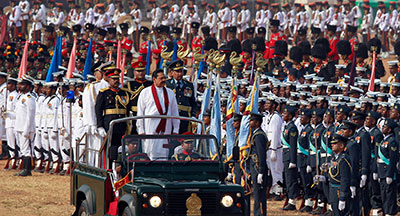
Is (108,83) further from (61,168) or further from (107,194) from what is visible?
(61,168)

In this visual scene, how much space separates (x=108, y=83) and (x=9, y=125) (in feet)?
28.0

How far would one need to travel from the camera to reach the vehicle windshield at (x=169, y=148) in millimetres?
13508

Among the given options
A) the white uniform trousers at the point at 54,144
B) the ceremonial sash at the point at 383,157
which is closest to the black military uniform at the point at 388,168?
the ceremonial sash at the point at 383,157

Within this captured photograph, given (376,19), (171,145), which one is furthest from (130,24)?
(171,145)

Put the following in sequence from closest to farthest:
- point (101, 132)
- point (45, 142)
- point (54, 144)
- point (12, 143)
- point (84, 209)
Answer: point (84, 209) → point (101, 132) → point (54, 144) → point (45, 142) → point (12, 143)

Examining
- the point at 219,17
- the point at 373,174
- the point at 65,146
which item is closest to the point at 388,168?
the point at 373,174

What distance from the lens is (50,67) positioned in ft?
84.0

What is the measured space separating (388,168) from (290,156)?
7.45 ft

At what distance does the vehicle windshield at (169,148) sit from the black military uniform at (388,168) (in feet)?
13.8

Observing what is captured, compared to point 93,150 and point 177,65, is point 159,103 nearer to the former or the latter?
point 93,150

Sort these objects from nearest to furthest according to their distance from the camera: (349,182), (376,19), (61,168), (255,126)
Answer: (349,182), (255,126), (61,168), (376,19)

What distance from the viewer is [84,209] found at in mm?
14227

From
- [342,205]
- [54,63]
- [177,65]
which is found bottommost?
[342,205]

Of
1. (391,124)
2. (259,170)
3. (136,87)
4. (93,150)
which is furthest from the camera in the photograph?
(391,124)
